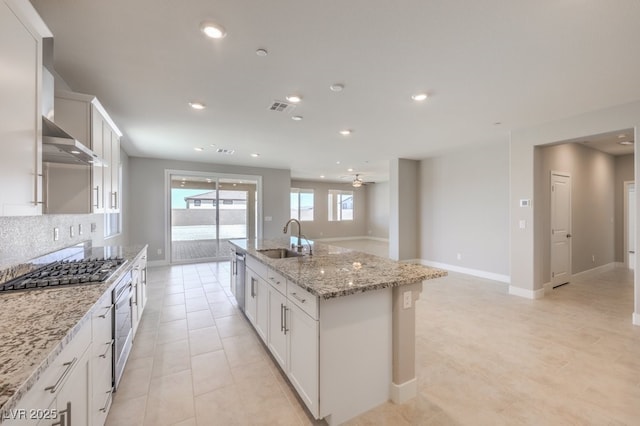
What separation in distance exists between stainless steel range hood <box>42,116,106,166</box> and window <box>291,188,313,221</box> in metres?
8.92

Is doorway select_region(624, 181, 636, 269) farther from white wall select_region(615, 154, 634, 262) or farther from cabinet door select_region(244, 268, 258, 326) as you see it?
cabinet door select_region(244, 268, 258, 326)

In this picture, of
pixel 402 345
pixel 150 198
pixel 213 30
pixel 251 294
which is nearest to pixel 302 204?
pixel 150 198

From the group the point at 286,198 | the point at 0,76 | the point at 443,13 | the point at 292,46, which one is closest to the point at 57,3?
the point at 0,76

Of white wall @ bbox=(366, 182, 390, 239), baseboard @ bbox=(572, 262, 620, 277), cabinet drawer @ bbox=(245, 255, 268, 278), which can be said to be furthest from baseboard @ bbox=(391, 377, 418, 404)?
white wall @ bbox=(366, 182, 390, 239)

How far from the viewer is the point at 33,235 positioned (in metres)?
2.21

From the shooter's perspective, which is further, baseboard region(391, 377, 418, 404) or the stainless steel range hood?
baseboard region(391, 377, 418, 404)

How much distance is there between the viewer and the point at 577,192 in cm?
521

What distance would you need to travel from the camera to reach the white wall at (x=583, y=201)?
4488mm

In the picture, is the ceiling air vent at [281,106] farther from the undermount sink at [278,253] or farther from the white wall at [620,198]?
the white wall at [620,198]

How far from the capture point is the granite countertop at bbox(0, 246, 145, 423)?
0.78 meters

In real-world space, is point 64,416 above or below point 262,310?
above

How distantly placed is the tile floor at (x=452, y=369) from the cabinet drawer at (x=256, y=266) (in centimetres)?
75

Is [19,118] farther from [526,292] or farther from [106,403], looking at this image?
[526,292]

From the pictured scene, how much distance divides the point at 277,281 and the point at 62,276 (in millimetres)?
1434
